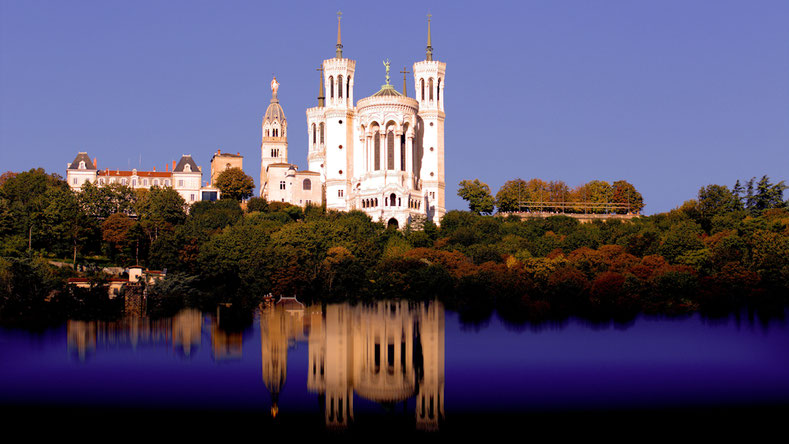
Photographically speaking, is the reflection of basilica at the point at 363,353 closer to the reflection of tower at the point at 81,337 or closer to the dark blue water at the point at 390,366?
the dark blue water at the point at 390,366

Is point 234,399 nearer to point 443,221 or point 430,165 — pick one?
point 443,221

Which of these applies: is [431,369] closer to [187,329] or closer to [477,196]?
[187,329]

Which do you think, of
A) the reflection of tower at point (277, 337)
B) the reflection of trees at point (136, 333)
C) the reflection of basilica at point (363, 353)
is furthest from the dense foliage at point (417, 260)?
the reflection of trees at point (136, 333)

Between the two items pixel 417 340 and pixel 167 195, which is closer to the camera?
pixel 417 340

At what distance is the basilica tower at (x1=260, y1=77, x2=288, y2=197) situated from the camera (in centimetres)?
11512

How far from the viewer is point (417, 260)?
6975 cm

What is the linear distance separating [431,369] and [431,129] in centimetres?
5178

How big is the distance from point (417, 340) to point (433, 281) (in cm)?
1401

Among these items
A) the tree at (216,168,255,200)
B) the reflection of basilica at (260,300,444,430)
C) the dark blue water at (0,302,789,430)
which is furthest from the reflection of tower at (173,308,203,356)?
the tree at (216,168,255,200)

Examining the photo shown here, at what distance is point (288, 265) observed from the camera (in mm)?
65938

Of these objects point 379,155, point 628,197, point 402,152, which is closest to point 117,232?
point 379,155

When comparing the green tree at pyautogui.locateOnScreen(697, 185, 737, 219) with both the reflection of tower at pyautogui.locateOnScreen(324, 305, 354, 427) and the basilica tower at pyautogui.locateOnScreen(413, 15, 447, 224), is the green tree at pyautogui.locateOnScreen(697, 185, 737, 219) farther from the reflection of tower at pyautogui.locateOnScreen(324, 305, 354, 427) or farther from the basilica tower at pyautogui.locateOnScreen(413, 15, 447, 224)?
the reflection of tower at pyautogui.locateOnScreen(324, 305, 354, 427)

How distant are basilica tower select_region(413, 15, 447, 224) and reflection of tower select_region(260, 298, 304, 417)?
105 feet

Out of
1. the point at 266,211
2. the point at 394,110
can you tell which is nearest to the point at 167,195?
the point at 266,211
